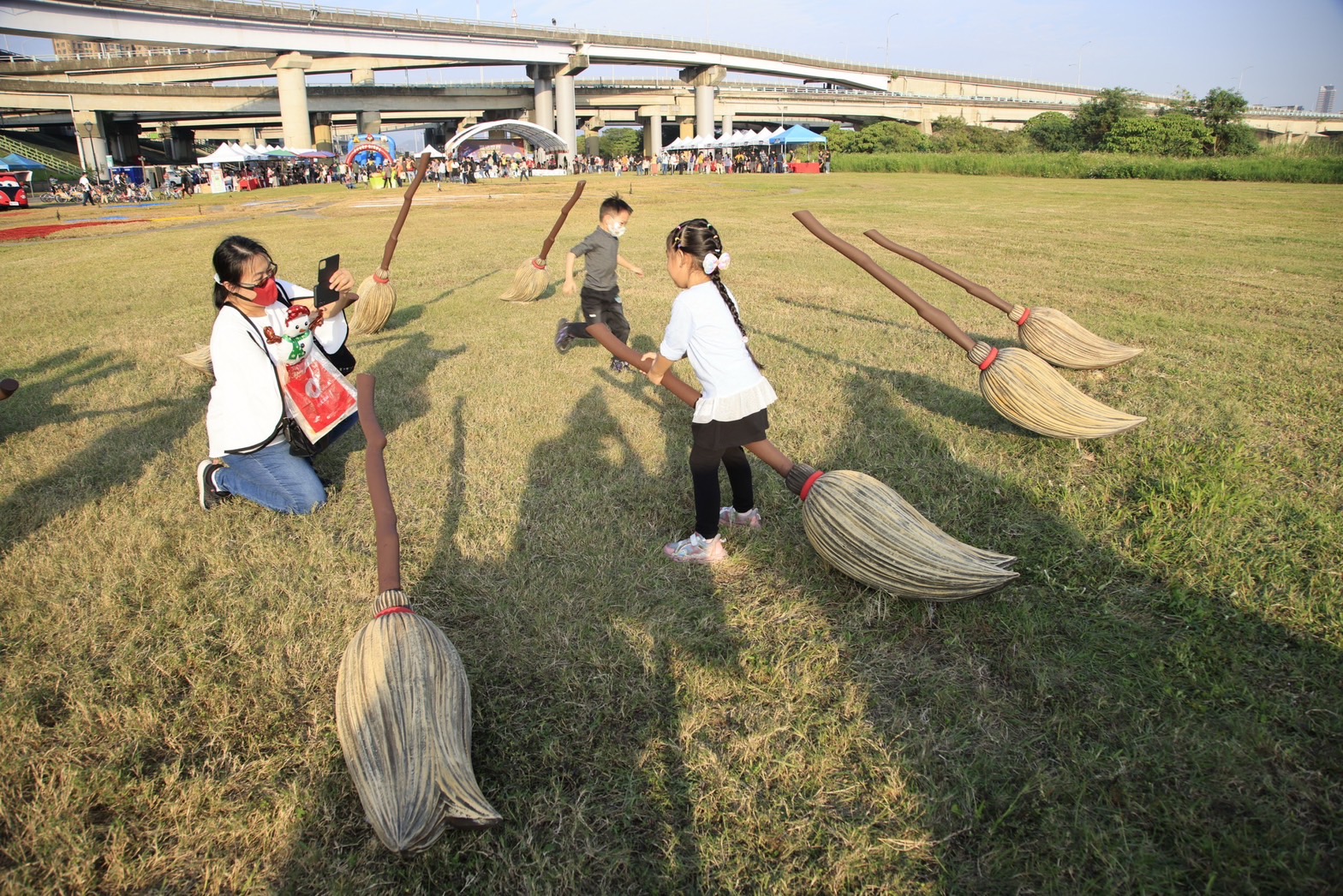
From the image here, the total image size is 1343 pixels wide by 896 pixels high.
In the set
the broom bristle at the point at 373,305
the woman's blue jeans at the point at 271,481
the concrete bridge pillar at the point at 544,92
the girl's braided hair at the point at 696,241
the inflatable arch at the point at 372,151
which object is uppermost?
the concrete bridge pillar at the point at 544,92

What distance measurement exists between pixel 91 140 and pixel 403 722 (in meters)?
78.1

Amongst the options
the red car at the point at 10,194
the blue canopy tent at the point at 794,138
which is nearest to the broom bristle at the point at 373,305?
the red car at the point at 10,194

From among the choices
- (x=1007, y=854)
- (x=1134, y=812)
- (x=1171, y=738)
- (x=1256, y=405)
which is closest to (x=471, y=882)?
(x=1007, y=854)

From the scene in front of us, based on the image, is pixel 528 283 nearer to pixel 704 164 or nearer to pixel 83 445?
pixel 83 445

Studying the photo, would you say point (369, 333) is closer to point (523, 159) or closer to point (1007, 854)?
point (1007, 854)

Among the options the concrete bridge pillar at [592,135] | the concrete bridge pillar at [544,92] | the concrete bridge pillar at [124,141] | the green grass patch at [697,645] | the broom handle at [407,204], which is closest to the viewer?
the green grass patch at [697,645]

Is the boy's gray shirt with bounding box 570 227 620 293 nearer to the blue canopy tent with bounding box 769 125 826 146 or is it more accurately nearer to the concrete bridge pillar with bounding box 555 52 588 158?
the blue canopy tent with bounding box 769 125 826 146

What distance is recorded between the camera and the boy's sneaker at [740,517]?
4.41 m

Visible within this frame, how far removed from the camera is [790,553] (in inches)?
162

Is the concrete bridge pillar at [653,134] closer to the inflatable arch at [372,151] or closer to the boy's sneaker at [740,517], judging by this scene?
the inflatable arch at [372,151]

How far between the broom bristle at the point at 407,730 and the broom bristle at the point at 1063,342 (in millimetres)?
5414

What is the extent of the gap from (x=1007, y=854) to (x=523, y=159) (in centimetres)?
5820

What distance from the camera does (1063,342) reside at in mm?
6223

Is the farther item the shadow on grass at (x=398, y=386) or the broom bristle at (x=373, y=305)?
the broom bristle at (x=373, y=305)
